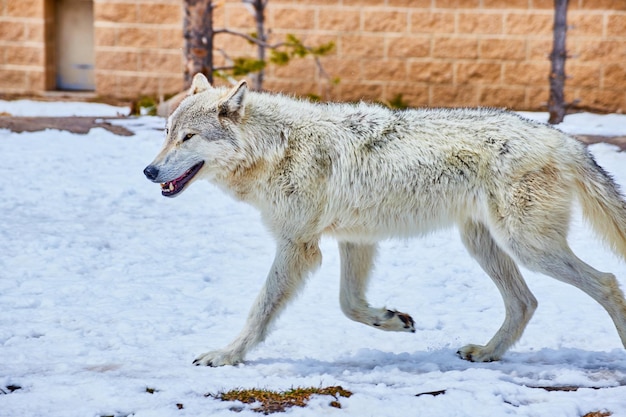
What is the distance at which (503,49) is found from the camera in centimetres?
1280

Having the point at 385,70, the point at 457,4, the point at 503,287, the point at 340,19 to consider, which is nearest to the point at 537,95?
the point at 457,4

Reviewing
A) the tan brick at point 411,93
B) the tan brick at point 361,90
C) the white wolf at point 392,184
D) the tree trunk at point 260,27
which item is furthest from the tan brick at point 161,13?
the white wolf at point 392,184

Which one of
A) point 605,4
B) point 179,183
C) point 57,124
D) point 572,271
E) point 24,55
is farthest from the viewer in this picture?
point 24,55

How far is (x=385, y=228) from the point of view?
5.51 m

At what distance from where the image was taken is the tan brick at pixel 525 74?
1280cm

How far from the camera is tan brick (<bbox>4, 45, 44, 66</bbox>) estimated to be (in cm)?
1352

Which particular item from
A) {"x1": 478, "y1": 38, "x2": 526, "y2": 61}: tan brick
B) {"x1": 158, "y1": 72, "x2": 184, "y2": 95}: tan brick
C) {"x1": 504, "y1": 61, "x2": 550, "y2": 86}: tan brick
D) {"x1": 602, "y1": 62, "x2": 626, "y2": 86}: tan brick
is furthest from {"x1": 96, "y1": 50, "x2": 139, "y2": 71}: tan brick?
{"x1": 602, "y1": 62, "x2": 626, "y2": 86}: tan brick

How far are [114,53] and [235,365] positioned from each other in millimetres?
9012

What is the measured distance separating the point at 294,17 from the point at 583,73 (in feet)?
12.7

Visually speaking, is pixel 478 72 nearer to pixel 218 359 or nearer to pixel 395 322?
pixel 395 322

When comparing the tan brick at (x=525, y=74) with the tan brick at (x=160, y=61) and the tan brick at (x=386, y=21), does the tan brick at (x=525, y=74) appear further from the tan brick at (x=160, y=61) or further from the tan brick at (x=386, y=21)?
the tan brick at (x=160, y=61)

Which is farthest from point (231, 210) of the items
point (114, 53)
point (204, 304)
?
point (114, 53)

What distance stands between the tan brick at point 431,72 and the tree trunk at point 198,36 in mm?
3160

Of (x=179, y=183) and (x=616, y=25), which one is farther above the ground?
(x=616, y=25)
